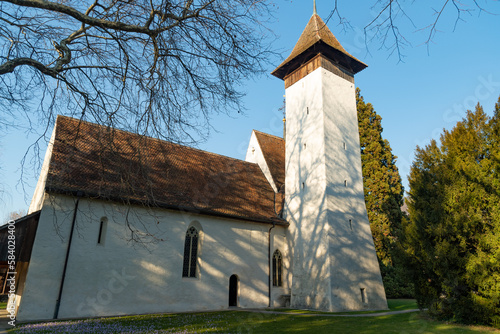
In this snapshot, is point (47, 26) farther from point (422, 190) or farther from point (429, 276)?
point (429, 276)

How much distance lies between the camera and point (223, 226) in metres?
16.0

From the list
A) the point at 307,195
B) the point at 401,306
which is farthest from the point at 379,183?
the point at 401,306

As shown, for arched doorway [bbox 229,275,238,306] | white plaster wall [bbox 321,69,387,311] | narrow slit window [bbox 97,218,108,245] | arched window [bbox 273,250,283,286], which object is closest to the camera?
narrow slit window [bbox 97,218,108,245]

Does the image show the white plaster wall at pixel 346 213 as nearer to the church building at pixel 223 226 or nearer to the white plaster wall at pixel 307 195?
the church building at pixel 223 226

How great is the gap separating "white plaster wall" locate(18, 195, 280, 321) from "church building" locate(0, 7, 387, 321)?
0.14 feet

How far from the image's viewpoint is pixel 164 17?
17.4ft

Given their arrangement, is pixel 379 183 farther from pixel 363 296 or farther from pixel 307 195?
pixel 363 296

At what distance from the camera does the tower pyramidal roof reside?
1886 centimetres

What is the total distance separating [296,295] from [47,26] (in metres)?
15.7

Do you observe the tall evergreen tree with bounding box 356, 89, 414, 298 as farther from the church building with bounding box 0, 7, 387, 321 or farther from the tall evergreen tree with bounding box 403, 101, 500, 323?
the tall evergreen tree with bounding box 403, 101, 500, 323

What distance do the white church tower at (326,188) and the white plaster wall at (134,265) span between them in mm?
2788

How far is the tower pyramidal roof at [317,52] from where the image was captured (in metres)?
18.9

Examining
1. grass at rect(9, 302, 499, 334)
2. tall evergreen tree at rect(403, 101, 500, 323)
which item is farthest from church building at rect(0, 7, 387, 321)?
tall evergreen tree at rect(403, 101, 500, 323)

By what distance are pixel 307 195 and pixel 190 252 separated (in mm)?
7145
